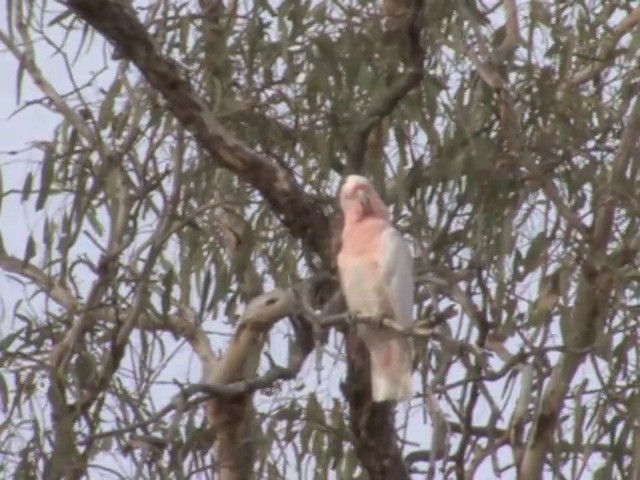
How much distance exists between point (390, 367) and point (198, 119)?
21.6 inches

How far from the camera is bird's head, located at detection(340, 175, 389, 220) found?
3039 mm

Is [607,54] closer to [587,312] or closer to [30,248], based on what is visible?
[587,312]

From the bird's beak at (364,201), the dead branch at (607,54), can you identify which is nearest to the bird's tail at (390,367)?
the bird's beak at (364,201)

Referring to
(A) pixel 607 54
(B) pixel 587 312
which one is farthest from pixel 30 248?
(A) pixel 607 54

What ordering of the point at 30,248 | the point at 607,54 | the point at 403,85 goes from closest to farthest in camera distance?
1. the point at 403,85
2. the point at 30,248
3. the point at 607,54

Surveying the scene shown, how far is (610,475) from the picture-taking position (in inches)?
125

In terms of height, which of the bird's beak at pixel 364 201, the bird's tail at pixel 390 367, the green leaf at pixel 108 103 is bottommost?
Answer: the bird's tail at pixel 390 367

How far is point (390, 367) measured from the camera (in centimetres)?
294

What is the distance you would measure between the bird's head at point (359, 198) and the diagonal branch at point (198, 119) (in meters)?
0.18

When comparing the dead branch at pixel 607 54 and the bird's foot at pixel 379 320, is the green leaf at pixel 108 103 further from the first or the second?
the dead branch at pixel 607 54

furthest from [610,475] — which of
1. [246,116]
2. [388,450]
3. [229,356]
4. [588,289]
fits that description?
[246,116]

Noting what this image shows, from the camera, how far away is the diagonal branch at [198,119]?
2.72m

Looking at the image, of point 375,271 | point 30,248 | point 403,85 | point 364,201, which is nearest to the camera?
point 403,85

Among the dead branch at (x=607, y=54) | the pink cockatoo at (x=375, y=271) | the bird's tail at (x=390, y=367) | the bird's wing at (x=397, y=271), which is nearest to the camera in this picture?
the bird's tail at (x=390, y=367)
